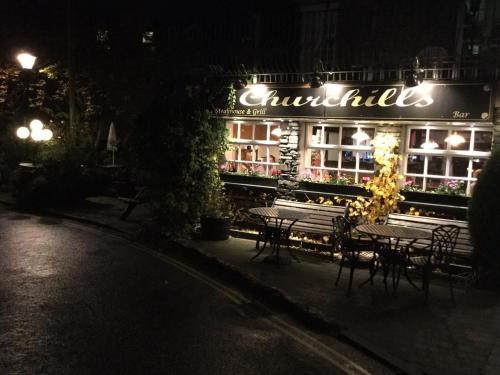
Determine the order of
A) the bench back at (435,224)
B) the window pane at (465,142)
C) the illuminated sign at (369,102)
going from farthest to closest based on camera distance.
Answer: the window pane at (465,142) → the illuminated sign at (369,102) → the bench back at (435,224)

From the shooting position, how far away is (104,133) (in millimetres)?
20969

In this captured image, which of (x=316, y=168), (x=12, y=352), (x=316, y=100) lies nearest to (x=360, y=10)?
(x=316, y=100)

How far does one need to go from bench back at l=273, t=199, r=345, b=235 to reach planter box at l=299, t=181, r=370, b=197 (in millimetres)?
480

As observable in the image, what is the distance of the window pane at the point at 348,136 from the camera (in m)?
11.3

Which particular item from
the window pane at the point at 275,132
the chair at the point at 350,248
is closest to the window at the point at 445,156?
the chair at the point at 350,248

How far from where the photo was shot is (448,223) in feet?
30.0

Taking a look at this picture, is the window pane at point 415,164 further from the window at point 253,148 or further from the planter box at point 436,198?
the window at point 253,148

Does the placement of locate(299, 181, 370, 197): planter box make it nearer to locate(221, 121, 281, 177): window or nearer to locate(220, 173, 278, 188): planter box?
locate(220, 173, 278, 188): planter box

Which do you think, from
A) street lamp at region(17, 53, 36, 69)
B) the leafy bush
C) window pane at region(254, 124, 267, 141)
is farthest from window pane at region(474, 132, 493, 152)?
street lamp at region(17, 53, 36, 69)

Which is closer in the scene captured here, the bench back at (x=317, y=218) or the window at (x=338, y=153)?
the bench back at (x=317, y=218)

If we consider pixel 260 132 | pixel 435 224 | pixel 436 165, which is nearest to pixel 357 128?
pixel 436 165

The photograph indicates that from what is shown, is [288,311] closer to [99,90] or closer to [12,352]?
[12,352]

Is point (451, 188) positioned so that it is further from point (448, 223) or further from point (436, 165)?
point (448, 223)

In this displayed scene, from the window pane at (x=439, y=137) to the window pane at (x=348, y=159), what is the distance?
5.71 ft
